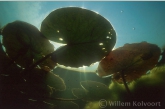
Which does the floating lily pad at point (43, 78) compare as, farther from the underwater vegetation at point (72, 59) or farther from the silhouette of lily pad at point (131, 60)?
the silhouette of lily pad at point (131, 60)

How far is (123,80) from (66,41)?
0.35 meters

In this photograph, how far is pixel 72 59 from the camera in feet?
2.12

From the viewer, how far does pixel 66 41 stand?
64 cm

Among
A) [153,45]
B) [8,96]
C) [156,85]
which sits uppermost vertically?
[153,45]

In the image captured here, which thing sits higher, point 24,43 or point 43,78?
point 24,43

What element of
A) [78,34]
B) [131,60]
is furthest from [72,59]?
[131,60]

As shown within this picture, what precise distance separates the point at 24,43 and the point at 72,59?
0.23 metres

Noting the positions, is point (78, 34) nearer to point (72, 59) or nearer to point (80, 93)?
point (72, 59)

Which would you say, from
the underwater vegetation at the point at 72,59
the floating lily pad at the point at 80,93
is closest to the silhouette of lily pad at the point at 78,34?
the underwater vegetation at the point at 72,59

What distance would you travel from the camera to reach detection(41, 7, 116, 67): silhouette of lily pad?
51cm

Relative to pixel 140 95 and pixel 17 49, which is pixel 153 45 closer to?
pixel 140 95

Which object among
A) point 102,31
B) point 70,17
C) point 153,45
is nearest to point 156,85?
point 153,45

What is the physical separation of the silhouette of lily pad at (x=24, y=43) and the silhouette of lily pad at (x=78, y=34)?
40 mm

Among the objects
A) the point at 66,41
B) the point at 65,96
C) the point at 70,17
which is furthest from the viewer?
the point at 65,96
